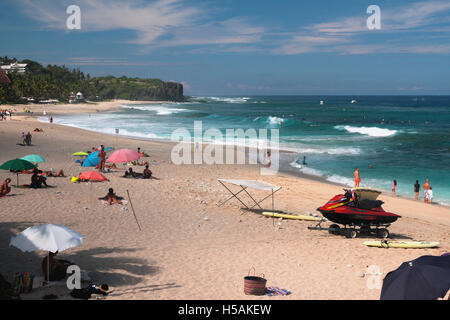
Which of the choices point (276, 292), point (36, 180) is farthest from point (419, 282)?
point (36, 180)

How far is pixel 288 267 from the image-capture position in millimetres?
9922

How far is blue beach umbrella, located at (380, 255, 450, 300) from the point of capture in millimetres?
5879

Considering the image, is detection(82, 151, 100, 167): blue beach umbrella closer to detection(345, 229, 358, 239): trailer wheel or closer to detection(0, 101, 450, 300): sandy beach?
detection(0, 101, 450, 300): sandy beach

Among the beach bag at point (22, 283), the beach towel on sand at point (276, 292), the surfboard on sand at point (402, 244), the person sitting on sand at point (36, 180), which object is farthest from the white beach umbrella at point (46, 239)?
the person sitting on sand at point (36, 180)

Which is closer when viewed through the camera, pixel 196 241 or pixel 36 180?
pixel 196 241

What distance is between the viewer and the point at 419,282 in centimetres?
598

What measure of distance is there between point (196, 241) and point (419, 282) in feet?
22.3

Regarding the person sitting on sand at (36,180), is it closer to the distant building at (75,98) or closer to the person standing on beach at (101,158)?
the person standing on beach at (101,158)

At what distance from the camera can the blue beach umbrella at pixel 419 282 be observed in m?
5.88

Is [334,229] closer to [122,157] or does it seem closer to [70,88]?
[122,157]

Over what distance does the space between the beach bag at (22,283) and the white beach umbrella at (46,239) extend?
554mm
